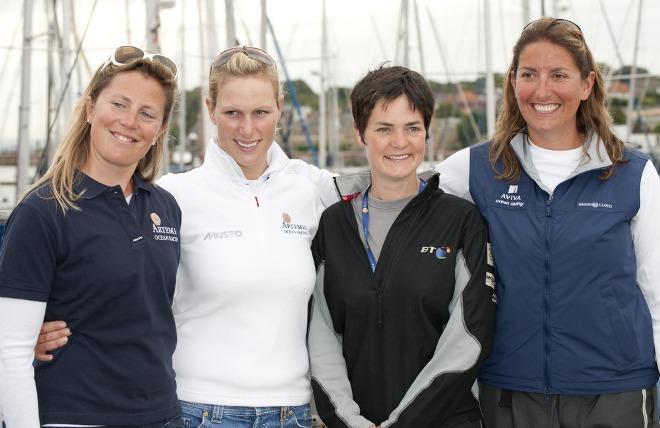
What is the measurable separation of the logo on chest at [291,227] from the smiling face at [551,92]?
122cm

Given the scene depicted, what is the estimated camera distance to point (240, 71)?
11.9 feet

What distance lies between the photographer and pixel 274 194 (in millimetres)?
3781

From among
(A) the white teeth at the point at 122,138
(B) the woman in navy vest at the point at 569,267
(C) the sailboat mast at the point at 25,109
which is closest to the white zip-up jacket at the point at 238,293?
(A) the white teeth at the point at 122,138

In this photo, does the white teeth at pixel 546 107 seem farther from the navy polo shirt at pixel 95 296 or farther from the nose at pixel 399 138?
the navy polo shirt at pixel 95 296

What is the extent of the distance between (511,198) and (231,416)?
1615mm

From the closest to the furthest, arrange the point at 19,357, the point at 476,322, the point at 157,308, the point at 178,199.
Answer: the point at 19,357, the point at 157,308, the point at 476,322, the point at 178,199

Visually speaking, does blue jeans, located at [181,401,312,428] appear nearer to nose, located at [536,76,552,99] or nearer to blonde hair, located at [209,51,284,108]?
blonde hair, located at [209,51,284,108]

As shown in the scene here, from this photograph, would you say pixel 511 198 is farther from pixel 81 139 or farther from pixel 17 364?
pixel 17 364

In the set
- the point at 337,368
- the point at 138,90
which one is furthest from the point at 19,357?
the point at 337,368

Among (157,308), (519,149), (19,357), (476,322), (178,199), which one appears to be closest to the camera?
(19,357)

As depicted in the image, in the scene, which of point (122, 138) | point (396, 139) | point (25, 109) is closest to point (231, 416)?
point (122, 138)

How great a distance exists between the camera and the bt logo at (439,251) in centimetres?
347

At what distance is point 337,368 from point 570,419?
1.07 metres

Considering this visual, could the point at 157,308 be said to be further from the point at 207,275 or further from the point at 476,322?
the point at 476,322
